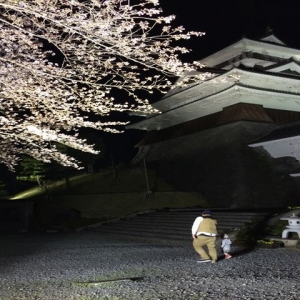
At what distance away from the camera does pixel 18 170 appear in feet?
117

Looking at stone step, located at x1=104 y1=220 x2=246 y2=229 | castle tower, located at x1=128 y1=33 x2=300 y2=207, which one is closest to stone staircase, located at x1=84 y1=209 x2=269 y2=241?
stone step, located at x1=104 y1=220 x2=246 y2=229

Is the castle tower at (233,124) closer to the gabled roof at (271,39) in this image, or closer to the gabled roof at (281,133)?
the gabled roof at (271,39)

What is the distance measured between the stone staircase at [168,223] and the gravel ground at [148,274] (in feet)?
9.07

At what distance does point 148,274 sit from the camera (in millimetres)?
7820

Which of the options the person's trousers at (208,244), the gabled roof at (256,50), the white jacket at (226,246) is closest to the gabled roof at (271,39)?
the gabled roof at (256,50)

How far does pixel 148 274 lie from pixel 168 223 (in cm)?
868

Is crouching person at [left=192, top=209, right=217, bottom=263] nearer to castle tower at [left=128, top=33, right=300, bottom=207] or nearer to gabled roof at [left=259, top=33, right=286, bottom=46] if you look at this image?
castle tower at [left=128, top=33, right=300, bottom=207]

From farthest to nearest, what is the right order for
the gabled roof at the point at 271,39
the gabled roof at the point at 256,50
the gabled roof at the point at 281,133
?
1. the gabled roof at the point at 271,39
2. the gabled roof at the point at 256,50
3. the gabled roof at the point at 281,133

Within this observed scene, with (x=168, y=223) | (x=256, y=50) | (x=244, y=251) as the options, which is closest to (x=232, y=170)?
(x=168, y=223)

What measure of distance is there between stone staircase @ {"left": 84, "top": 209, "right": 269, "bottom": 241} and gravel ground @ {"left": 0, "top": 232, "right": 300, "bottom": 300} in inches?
109

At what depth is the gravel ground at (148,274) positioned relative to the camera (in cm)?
618

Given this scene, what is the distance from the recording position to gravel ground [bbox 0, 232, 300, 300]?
618 cm

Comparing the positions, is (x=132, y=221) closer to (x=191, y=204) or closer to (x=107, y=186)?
(x=191, y=204)

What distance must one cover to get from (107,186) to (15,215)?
6.95 meters
